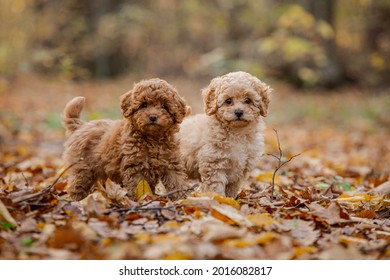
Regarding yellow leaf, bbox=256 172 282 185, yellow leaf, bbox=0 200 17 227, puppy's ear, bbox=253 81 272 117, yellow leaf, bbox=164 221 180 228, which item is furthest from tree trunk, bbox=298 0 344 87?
yellow leaf, bbox=0 200 17 227

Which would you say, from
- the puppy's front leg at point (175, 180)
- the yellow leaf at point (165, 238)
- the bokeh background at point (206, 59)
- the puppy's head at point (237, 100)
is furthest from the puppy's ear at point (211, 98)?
the bokeh background at point (206, 59)

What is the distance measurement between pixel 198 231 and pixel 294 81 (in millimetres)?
17654

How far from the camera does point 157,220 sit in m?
4.07

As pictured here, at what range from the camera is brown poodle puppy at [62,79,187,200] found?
4.95 metres

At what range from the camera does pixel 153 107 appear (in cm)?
498

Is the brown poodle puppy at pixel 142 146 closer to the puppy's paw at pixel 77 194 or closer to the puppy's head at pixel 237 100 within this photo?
the puppy's paw at pixel 77 194

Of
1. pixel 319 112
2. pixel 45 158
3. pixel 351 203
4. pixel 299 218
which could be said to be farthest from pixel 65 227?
pixel 319 112

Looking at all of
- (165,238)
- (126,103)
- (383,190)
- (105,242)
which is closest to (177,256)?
(165,238)

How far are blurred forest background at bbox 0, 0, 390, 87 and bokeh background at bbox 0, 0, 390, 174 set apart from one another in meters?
0.05

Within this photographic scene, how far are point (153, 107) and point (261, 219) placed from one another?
5.27 ft

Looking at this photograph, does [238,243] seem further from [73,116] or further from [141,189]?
[73,116]

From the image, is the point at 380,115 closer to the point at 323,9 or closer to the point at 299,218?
the point at 323,9

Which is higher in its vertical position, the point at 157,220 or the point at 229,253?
the point at 157,220

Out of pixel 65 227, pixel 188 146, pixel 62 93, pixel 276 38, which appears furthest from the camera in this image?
pixel 62 93
